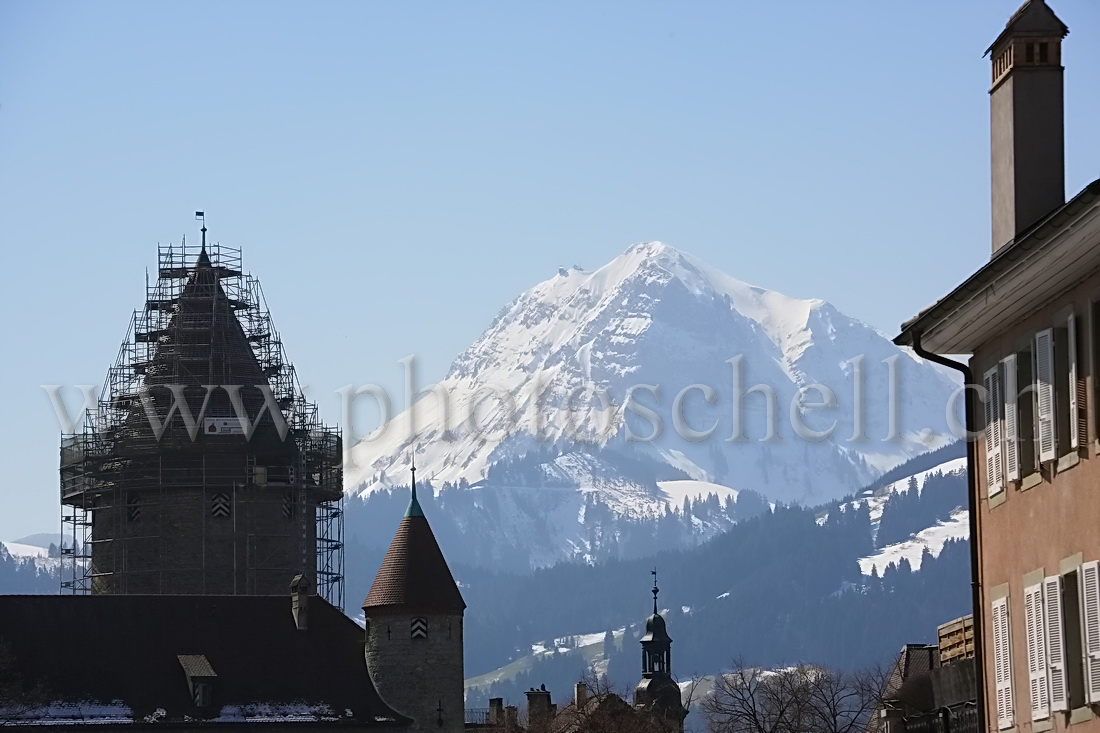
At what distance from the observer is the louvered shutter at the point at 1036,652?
23859 millimetres

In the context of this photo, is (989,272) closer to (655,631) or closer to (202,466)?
(202,466)

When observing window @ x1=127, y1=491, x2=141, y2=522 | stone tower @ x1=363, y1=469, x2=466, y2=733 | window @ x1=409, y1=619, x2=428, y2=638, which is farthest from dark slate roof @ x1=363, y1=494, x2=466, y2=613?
window @ x1=127, y1=491, x2=141, y2=522

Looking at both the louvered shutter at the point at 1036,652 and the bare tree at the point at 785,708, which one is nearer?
the louvered shutter at the point at 1036,652

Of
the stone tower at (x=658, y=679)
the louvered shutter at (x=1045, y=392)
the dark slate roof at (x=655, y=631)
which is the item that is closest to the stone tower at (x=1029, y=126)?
the louvered shutter at (x=1045, y=392)

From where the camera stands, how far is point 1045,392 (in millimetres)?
23469

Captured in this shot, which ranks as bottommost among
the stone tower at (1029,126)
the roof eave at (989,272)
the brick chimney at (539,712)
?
the brick chimney at (539,712)

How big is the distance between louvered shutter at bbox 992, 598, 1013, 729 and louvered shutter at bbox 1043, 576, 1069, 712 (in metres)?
1.95

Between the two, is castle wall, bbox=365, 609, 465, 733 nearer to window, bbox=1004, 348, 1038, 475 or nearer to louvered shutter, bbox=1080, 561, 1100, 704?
window, bbox=1004, 348, 1038, 475

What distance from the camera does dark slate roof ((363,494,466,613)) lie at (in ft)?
297

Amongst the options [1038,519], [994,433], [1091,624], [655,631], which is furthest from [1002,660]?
[655,631]

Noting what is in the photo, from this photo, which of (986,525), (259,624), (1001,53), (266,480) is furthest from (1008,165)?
(266,480)

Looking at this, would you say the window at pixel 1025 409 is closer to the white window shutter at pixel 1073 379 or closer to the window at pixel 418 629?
the white window shutter at pixel 1073 379

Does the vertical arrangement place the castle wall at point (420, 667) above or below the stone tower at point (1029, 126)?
below

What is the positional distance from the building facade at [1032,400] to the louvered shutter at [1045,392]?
20mm
